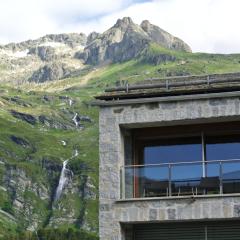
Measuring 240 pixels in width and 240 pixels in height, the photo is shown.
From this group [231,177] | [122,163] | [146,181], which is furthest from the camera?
[122,163]

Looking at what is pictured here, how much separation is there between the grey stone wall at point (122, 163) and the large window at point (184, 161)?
0.56 m

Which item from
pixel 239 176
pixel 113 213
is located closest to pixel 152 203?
pixel 113 213

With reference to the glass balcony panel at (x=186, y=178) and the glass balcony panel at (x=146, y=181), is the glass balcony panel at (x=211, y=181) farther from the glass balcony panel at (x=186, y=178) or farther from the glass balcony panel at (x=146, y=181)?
the glass balcony panel at (x=146, y=181)

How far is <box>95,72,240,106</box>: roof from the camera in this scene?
2022 centimetres

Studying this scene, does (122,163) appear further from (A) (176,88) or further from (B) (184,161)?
(A) (176,88)

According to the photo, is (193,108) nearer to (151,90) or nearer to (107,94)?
(151,90)

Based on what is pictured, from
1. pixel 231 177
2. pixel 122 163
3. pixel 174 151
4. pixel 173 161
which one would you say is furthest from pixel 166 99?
pixel 231 177

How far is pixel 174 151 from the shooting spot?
21406mm

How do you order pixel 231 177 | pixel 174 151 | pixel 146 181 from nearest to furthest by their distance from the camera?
pixel 231 177
pixel 146 181
pixel 174 151

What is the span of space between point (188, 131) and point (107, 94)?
9.01ft

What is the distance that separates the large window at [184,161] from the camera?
65.6 feet

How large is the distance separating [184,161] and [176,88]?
2.33m

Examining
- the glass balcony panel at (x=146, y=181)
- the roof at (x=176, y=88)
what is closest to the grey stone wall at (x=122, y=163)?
the roof at (x=176, y=88)

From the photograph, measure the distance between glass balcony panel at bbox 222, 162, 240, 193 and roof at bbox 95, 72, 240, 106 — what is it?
7.15ft
